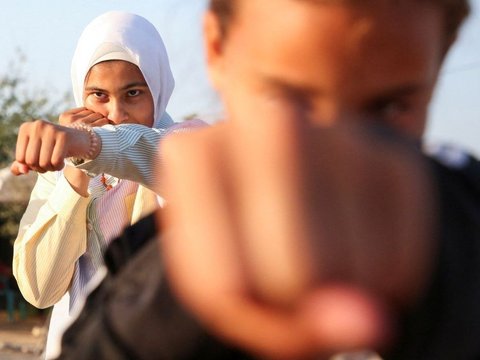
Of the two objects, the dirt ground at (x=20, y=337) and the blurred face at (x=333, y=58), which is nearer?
the blurred face at (x=333, y=58)

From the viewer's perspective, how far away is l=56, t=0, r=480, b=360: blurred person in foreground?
17.8 inches

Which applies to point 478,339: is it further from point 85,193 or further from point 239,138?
point 85,193

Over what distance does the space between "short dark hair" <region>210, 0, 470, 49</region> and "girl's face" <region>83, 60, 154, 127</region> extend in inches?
83.4

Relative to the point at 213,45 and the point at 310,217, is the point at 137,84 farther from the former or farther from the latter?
the point at 310,217

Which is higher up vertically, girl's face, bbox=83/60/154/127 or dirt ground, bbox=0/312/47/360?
girl's face, bbox=83/60/154/127

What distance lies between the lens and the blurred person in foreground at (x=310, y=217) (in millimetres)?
452

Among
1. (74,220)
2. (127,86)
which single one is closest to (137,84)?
(127,86)

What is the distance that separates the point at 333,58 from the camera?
0.56 metres

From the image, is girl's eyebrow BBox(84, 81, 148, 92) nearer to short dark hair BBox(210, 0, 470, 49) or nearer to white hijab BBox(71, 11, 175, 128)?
white hijab BBox(71, 11, 175, 128)

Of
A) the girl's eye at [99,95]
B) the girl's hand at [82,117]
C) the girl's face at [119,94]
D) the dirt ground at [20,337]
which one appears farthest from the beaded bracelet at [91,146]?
the dirt ground at [20,337]

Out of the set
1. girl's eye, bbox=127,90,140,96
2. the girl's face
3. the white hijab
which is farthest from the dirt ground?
girl's eye, bbox=127,90,140,96

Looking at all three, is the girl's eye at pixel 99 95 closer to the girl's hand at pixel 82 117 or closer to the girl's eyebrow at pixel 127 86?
the girl's eyebrow at pixel 127 86

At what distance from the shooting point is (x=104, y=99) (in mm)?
2982

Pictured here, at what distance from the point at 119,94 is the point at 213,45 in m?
2.26
